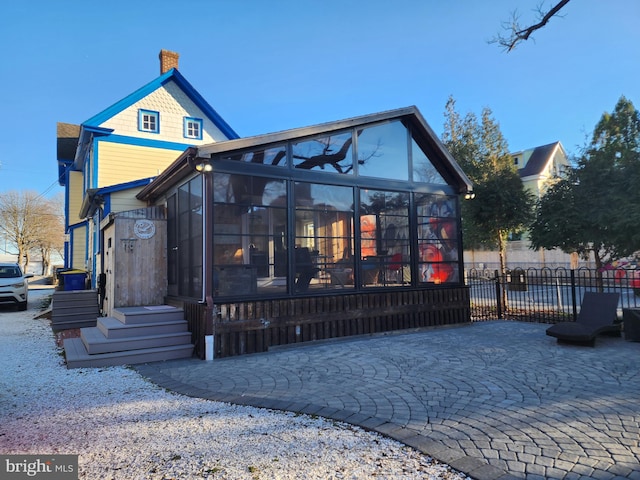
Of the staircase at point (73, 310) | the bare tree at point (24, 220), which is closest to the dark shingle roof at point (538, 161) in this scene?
the staircase at point (73, 310)

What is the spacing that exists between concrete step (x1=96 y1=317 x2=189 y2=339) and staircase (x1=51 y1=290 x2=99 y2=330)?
3.10 metres

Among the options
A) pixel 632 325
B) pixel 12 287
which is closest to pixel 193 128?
pixel 12 287

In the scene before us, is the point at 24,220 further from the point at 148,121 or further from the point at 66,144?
the point at 148,121

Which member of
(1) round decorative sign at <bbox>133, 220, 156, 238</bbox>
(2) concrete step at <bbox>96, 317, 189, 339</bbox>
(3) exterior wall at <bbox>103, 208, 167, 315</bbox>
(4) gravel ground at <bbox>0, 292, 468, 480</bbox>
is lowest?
(4) gravel ground at <bbox>0, 292, 468, 480</bbox>

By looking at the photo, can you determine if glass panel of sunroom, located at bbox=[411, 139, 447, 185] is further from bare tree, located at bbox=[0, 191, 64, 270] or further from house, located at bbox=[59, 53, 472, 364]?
bare tree, located at bbox=[0, 191, 64, 270]

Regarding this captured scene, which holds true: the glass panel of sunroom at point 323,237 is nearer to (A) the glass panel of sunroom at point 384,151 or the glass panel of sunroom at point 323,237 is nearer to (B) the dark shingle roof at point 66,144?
(A) the glass panel of sunroom at point 384,151

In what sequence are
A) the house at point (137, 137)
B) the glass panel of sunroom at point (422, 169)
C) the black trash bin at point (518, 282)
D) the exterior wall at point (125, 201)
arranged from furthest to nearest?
the house at point (137, 137), the exterior wall at point (125, 201), the black trash bin at point (518, 282), the glass panel of sunroom at point (422, 169)

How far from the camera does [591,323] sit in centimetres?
692

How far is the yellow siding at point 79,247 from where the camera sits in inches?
645

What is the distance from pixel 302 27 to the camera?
10.9 meters

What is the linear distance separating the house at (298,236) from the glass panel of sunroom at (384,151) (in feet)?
0.10

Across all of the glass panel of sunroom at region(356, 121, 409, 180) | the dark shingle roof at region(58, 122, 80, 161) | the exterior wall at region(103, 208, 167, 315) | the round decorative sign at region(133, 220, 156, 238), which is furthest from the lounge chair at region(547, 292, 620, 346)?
the dark shingle roof at region(58, 122, 80, 161)

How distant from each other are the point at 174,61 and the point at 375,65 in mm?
9005

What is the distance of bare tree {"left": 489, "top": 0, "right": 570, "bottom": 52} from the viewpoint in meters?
6.45
